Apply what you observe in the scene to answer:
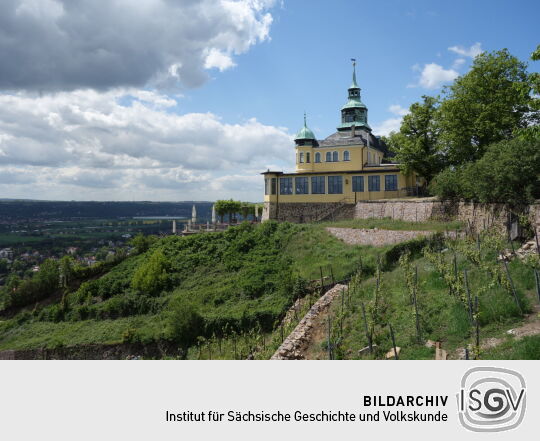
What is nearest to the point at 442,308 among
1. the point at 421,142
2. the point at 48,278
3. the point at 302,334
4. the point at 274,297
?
the point at 302,334

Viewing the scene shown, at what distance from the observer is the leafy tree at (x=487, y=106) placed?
24.8 m

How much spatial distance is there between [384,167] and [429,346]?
26637 mm

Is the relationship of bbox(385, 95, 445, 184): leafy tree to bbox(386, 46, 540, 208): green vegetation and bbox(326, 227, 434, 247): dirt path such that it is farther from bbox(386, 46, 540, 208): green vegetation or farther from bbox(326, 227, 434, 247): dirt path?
bbox(326, 227, 434, 247): dirt path

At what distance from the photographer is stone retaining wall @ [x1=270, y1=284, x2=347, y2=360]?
1277 cm

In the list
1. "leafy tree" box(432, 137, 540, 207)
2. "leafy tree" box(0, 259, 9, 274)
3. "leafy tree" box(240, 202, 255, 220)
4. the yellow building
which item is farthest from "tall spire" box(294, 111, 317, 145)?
"leafy tree" box(0, 259, 9, 274)

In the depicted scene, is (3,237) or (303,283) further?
(3,237)

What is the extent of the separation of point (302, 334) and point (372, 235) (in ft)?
39.3

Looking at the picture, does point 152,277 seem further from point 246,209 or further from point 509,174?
point 509,174

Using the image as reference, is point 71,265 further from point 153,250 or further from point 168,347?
point 168,347

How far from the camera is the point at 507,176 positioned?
19.2 m

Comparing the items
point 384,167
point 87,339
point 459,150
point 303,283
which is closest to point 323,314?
point 303,283

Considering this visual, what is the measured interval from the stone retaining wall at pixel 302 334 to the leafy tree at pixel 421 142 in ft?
61.3

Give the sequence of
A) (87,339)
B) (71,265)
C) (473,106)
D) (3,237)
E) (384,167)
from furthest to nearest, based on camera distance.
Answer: (3,237)
(384,167)
(71,265)
(473,106)
(87,339)

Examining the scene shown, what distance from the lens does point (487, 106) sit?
25125 mm
